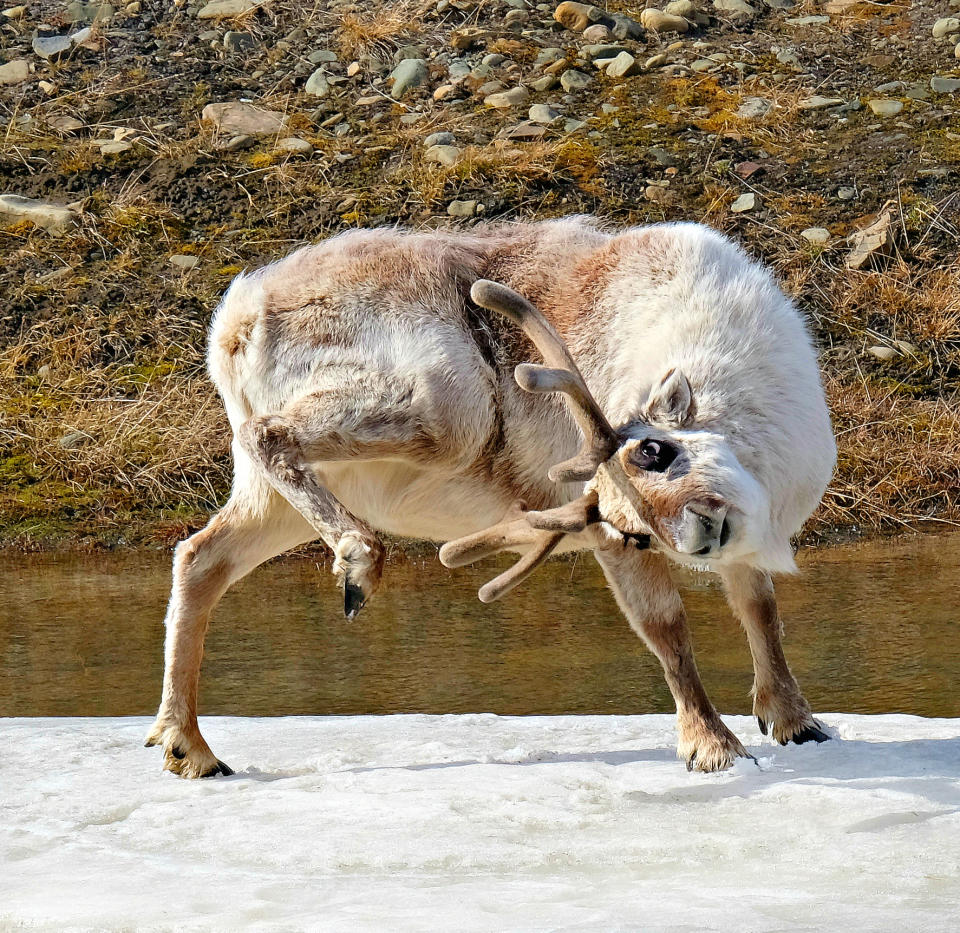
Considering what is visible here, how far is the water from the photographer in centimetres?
594

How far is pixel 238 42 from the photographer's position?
12984 millimetres

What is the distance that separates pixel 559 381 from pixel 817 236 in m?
6.75

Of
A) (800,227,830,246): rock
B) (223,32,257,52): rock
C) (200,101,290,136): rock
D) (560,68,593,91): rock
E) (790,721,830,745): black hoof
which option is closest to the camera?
(790,721,830,745): black hoof

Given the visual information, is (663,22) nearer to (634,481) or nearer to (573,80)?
(573,80)

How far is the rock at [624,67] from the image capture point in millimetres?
12414

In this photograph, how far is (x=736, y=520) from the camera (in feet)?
13.3

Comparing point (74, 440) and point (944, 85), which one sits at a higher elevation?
point (944, 85)

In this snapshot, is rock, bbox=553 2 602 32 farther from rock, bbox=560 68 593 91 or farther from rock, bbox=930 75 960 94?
rock, bbox=930 75 960 94

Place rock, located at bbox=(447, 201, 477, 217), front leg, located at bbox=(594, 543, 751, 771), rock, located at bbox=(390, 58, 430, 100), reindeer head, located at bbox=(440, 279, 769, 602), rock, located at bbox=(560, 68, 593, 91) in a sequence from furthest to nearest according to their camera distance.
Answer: rock, located at bbox=(390, 58, 430, 100), rock, located at bbox=(560, 68, 593, 91), rock, located at bbox=(447, 201, 477, 217), front leg, located at bbox=(594, 543, 751, 771), reindeer head, located at bbox=(440, 279, 769, 602)

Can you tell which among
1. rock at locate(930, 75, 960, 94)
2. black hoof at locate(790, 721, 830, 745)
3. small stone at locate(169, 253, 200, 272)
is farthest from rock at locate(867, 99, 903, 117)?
black hoof at locate(790, 721, 830, 745)

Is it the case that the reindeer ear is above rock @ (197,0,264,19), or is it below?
above

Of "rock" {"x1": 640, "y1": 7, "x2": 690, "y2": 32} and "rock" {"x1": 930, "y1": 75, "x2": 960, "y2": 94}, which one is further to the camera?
"rock" {"x1": 640, "y1": 7, "x2": 690, "y2": 32}

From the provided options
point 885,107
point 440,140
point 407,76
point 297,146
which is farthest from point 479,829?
point 407,76

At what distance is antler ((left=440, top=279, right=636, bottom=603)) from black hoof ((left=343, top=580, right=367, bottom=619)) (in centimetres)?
26
